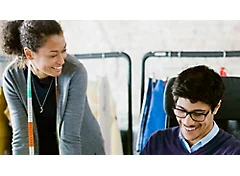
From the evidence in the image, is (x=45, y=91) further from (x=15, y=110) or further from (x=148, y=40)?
(x=148, y=40)

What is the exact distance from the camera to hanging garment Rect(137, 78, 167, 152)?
1149 millimetres

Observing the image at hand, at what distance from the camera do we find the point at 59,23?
44.7 inches

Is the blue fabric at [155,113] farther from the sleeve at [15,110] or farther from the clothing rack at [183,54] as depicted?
the sleeve at [15,110]

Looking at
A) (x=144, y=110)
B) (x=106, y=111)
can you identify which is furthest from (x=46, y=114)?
(x=144, y=110)

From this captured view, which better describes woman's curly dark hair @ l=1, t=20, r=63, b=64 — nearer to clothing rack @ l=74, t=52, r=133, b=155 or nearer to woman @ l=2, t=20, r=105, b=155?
woman @ l=2, t=20, r=105, b=155

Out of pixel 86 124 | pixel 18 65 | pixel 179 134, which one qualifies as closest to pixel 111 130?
pixel 86 124

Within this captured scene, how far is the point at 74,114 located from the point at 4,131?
0.69ft

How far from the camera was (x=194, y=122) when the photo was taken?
1.13m

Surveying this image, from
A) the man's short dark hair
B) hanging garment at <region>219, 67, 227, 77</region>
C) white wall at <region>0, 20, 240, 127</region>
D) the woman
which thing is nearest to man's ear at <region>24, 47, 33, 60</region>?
the woman

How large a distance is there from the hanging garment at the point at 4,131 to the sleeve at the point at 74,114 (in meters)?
0.16

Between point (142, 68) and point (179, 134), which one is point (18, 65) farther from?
point (179, 134)

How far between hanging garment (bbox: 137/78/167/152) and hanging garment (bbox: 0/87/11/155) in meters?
0.38

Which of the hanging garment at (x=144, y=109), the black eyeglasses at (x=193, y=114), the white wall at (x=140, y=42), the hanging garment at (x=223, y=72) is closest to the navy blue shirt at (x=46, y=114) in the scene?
the white wall at (x=140, y=42)

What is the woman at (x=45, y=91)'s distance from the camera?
3.68 feet
